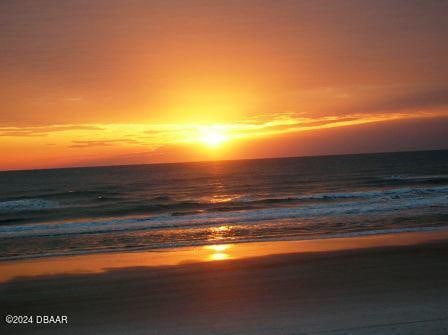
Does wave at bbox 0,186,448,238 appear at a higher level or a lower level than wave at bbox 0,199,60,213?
lower

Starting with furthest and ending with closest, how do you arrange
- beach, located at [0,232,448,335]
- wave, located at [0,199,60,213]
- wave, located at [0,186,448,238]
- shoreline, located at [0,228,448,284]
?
wave, located at [0,199,60,213] < wave, located at [0,186,448,238] < shoreline, located at [0,228,448,284] < beach, located at [0,232,448,335]

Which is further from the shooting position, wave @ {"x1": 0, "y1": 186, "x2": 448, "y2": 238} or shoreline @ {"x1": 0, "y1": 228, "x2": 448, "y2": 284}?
wave @ {"x1": 0, "y1": 186, "x2": 448, "y2": 238}

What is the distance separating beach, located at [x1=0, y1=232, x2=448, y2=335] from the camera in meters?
7.38

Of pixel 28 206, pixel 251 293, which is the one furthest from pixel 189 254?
pixel 28 206

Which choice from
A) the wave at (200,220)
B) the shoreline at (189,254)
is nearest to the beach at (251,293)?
the shoreline at (189,254)

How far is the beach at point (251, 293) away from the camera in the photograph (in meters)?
7.38

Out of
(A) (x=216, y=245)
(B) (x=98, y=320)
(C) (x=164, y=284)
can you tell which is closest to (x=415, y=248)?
(A) (x=216, y=245)

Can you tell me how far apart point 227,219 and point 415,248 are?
443 inches

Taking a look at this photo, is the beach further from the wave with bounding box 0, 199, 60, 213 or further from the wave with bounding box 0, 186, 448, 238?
the wave with bounding box 0, 199, 60, 213

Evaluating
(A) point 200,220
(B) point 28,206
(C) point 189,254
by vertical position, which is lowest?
(A) point 200,220

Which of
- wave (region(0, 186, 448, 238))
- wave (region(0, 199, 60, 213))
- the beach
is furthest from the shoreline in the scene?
wave (region(0, 199, 60, 213))

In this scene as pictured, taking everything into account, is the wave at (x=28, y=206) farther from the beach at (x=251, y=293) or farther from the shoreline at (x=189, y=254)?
the beach at (x=251, y=293)

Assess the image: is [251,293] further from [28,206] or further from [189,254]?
[28,206]

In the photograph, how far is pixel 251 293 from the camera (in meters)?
9.13
